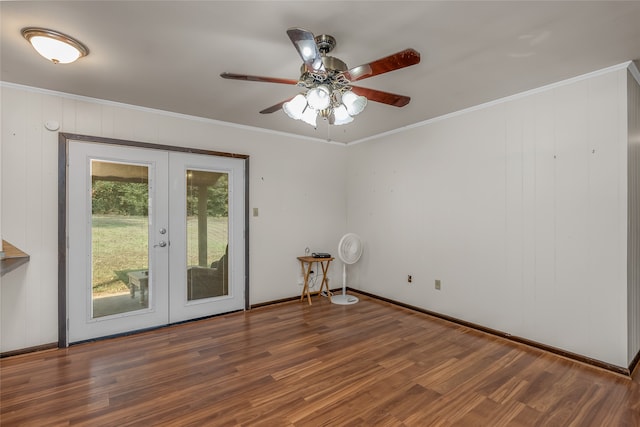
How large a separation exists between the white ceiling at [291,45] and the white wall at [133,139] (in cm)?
28

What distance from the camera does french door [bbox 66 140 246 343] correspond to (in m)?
3.06

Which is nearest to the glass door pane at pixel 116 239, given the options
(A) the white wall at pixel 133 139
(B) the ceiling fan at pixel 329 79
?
(A) the white wall at pixel 133 139

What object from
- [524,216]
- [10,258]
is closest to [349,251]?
[524,216]

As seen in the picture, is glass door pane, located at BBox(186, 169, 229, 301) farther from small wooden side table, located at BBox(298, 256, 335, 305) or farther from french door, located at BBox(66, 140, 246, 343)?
small wooden side table, located at BBox(298, 256, 335, 305)

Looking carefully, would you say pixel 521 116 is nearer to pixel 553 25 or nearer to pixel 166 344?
pixel 553 25

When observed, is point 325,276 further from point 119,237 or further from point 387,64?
point 387,64

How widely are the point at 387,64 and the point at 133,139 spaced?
290cm

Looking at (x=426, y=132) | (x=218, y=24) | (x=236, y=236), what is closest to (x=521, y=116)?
(x=426, y=132)

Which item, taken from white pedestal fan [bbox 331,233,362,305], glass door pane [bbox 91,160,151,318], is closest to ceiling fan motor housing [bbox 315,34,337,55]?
glass door pane [bbox 91,160,151,318]

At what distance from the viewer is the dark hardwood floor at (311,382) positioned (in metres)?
1.97

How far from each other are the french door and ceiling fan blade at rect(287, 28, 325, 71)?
97.7 inches

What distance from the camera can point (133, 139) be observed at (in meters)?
3.34

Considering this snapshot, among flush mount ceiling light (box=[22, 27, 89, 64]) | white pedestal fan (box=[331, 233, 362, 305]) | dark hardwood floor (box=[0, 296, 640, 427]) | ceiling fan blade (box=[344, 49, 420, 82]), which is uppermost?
flush mount ceiling light (box=[22, 27, 89, 64])

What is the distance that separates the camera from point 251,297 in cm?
414
